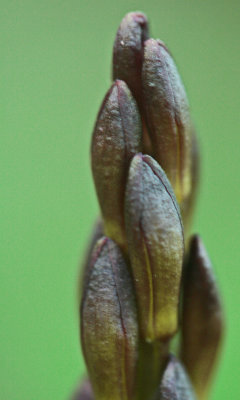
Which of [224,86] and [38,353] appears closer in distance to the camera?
[38,353]

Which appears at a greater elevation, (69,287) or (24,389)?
(69,287)

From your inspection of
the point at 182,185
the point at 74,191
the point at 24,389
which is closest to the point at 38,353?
the point at 24,389

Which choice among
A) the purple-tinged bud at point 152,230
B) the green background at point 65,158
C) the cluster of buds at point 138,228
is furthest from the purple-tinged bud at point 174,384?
the green background at point 65,158

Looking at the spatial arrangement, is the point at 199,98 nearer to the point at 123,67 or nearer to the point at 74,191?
the point at 74,191

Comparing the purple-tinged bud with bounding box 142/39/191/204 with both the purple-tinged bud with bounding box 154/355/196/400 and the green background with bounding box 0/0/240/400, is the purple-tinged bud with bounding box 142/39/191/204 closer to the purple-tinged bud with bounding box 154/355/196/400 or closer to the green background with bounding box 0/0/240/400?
the purple-tinged bud with bounding box 154/355/196/400

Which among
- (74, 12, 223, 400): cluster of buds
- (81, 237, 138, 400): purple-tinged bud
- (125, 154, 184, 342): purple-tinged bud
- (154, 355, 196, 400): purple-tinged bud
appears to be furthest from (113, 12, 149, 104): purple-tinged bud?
(154, 355, 196, 400): purple-tinged bud

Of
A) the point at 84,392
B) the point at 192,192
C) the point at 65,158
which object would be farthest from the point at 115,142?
the point at 65,158

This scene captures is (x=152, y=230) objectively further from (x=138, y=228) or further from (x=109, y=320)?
(x=109, y=320)
